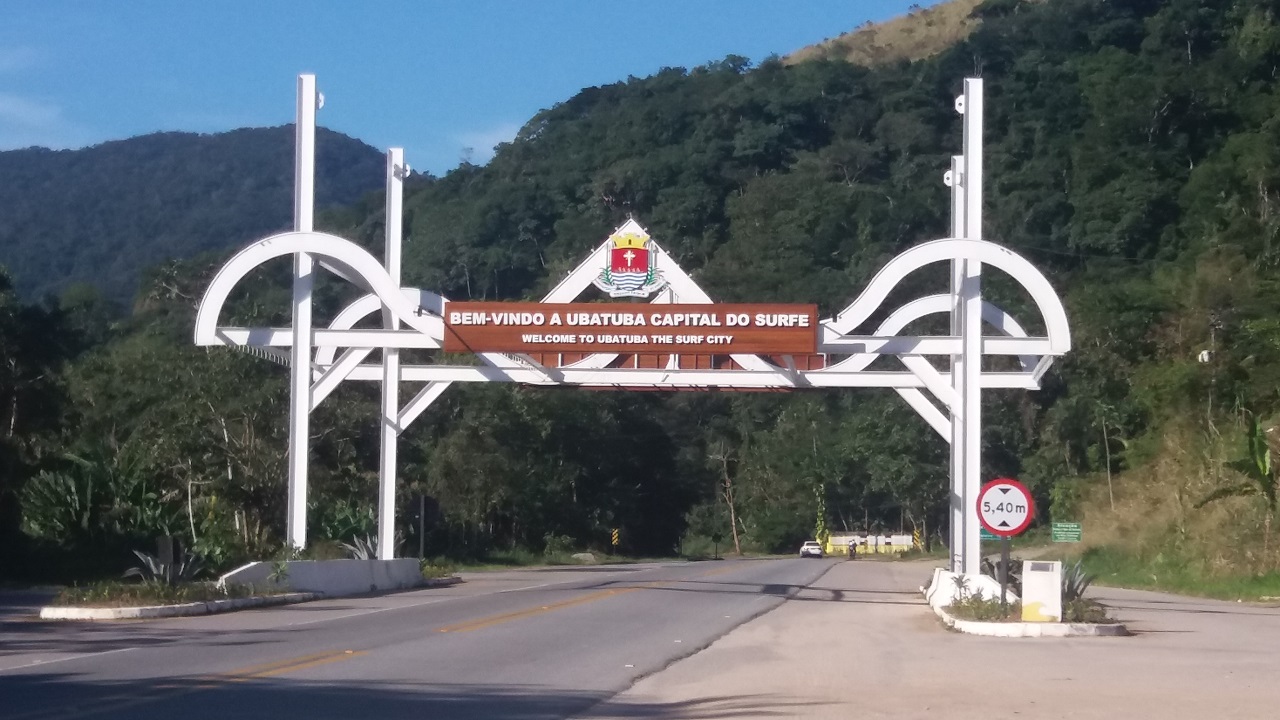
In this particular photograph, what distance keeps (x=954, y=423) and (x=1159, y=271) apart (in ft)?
122

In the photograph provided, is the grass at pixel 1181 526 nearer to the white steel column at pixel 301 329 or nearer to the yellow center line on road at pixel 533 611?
the yellow center line on road at pixel 533 611

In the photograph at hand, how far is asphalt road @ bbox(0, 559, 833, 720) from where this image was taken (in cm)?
1141

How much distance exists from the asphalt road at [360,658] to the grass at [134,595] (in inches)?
31.8

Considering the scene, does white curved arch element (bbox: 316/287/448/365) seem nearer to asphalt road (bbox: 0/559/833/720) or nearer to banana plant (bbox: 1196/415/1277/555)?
asphalt road (bbox: 0/559/833/720)

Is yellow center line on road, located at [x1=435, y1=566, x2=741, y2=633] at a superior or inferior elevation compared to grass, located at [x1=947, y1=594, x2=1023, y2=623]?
inferior

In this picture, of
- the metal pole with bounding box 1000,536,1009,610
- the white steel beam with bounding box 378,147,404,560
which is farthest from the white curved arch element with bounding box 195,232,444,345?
the metal pole with bounding box 1000,536,1009,610

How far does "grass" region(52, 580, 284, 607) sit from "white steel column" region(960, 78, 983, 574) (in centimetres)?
1245

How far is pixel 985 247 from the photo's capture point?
24.6 metres

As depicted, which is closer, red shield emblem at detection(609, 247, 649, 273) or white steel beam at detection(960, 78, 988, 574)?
white steel beam at detection(960, 78, 988, 574)

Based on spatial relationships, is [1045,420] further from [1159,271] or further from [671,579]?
[671,579]

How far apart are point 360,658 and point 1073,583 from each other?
36.7 ft

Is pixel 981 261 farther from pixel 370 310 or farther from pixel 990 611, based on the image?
pixel 370 310

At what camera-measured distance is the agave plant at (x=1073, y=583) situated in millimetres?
20459

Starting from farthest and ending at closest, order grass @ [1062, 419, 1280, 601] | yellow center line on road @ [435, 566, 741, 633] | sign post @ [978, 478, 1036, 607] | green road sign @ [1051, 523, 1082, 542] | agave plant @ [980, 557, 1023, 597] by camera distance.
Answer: grass @ [1062, 419, 1280, 601]
agave plant @ [980, 557, 1023, 597]
green road sign @ [1051, 523, 1082, 542]
yellow center line on road @ [435, 566, 741, 633]
sign post @ [978, 478, 1036, 607]
